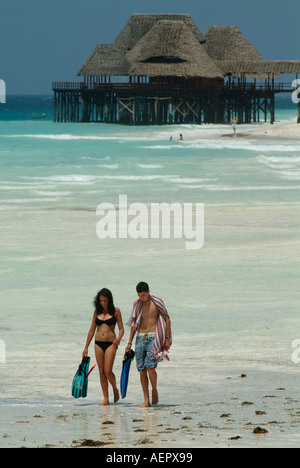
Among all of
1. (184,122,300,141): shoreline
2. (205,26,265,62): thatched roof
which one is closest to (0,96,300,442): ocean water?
(184,122,300,141): shoreline

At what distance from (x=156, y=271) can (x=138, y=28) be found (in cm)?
5887

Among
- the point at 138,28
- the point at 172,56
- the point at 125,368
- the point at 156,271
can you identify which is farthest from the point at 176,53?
the point at 125,368

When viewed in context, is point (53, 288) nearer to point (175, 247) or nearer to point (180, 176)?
point (175, 247)

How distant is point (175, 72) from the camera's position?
61.4 metres

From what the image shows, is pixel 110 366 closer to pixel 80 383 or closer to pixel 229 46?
pixel 80 383

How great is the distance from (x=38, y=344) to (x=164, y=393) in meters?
2.27

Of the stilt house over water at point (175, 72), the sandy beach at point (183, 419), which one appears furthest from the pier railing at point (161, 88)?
the sandy beach at point (183, 419)

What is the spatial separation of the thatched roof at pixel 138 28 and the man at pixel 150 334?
64.2 meters

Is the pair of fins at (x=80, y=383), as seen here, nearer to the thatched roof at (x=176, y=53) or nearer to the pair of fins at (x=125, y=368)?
the pair of fins at (x=125, y=368)

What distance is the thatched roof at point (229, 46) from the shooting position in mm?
68812

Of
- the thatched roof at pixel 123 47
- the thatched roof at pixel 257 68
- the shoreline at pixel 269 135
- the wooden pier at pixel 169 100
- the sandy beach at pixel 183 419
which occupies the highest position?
the thatched roof at pixel 123 47

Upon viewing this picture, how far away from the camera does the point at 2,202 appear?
23.6 meters

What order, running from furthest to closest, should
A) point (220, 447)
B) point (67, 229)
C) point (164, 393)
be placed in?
1. point (67, 229)
2. point (164, 393)
3. point (220, 447)

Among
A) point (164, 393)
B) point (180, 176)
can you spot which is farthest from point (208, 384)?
point (180, 176)
